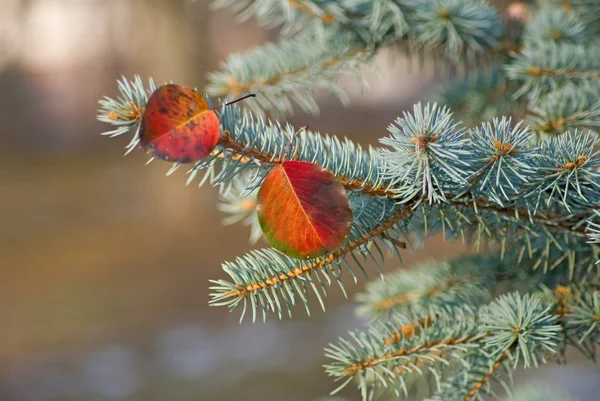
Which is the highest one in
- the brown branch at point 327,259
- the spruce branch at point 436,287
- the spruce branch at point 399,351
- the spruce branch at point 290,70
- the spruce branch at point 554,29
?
the spruce branch at point 554,29

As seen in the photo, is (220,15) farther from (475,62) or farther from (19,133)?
(475,62)

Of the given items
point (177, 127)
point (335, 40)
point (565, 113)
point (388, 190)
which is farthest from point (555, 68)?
point (177, 127)

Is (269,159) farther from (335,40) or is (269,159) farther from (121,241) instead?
(121,241)

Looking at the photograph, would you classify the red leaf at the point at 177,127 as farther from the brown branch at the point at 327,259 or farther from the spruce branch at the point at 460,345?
the spruce branch at the point at 460,345

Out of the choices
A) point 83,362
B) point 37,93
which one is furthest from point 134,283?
point 37,93

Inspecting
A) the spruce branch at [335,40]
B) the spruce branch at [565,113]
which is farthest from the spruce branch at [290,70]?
the spruce branch at [565,113]

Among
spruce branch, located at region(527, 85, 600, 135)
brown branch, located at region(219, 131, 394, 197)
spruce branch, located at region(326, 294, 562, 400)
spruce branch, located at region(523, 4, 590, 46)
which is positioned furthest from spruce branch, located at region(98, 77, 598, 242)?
spruce branch, located at region(523, 4, 590, 46)

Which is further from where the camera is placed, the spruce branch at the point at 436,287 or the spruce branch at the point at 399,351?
the spruce branch at the point at 436,287
